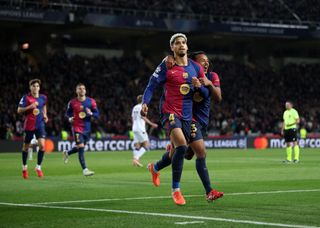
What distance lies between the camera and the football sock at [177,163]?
11.7m

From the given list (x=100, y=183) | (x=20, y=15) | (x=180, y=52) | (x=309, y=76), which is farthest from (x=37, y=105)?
(x=309, y=76)

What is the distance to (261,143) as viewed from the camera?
48.2 m

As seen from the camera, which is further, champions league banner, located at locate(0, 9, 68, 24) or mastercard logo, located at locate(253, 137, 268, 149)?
mastercard logo, located at locate(253, 137, 268, 149)

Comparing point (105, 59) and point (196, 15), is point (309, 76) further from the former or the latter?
point (105, 59)

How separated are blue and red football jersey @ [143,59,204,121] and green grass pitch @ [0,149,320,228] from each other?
1.51 m

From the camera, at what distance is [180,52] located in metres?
11.8

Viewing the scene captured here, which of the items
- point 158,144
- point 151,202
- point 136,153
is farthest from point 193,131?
point 158,144

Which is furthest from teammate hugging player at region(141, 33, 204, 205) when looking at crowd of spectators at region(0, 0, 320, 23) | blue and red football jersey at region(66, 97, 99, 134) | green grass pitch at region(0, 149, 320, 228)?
crowd of spectators at region(0, 0, 320, 23)

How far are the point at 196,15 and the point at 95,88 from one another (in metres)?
9.51

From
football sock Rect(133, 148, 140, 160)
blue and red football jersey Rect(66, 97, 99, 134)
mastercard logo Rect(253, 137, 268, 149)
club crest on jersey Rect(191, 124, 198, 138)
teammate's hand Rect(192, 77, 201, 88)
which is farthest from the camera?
mastercard logo Rect(253, 137, 268, 149)

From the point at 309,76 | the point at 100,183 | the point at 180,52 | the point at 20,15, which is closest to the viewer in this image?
the point at 180,52

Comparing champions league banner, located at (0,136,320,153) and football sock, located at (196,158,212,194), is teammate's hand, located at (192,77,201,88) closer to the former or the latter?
football sock, located at (196,158,212,194)

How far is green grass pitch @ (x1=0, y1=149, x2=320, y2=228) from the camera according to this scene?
377 inches

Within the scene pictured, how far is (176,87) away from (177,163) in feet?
3.97
